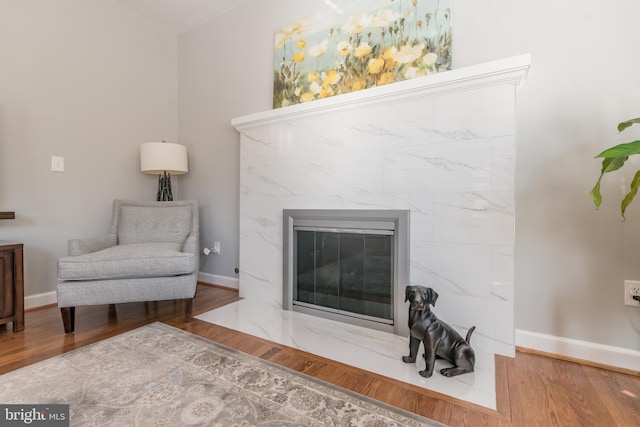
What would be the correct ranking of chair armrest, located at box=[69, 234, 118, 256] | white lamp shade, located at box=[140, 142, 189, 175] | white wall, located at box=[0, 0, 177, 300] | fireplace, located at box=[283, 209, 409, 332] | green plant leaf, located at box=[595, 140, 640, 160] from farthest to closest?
1. white lamp shade, located at box=[140, 142, 189, 175]
2. white wall, located at box=[0, 0, 177, 300]
3. chair armrest, located at box=[69, 234, 118, 256]
4. fireplace, located at box=[283, 209, 409, 332]
5. green plant leaf, located at box=[595, 140, 640, 160]

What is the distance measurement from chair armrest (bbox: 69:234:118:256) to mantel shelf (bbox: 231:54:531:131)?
4.97 feet

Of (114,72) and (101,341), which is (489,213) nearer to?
(101,341)

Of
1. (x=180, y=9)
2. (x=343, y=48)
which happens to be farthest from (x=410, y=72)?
(x=180, y=9)

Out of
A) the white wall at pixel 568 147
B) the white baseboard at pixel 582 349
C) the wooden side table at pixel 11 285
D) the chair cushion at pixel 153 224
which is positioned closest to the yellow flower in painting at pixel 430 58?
the white wall at pixel 568 147

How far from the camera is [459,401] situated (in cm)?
112

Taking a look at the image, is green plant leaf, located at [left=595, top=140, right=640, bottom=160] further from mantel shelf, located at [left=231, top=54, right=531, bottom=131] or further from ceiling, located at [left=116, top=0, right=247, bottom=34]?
ceiling, located at [left=116, top=0, right=247, bottom=34]

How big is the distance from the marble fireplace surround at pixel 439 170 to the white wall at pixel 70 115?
60.6 inches

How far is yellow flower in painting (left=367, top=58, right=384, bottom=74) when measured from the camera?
6.29 feet

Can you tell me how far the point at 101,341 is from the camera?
5.24 feet

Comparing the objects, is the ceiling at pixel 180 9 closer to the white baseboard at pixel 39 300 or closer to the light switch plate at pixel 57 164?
the light switch plate at pixel 57 164

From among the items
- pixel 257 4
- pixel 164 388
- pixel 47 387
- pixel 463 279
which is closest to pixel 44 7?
pixel 257 4

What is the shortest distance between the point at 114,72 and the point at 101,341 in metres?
2.30

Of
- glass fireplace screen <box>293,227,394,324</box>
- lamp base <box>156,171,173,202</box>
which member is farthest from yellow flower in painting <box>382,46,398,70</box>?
lamp base <box>156,171,173,202</box>

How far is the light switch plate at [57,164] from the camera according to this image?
7.36ft
